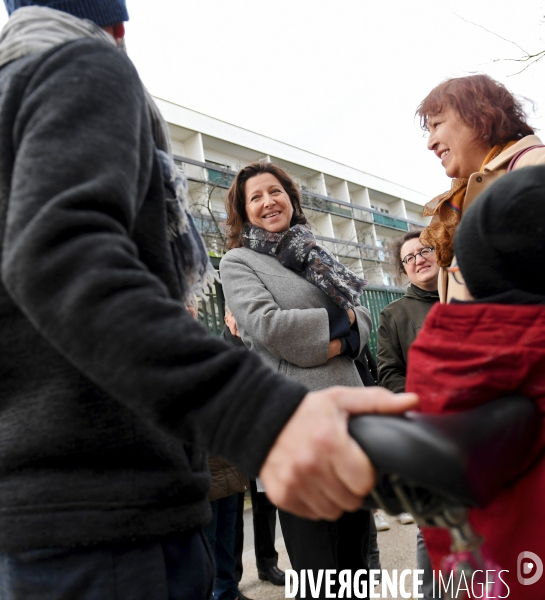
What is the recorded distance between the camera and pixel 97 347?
2.35ft

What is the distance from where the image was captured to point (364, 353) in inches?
135

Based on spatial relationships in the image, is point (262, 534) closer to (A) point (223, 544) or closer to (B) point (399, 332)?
(A) point (223, 544)

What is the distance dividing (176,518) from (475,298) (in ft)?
2.24

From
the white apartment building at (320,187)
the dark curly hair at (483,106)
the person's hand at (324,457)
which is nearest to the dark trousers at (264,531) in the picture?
the dark curly hair at (483,106)

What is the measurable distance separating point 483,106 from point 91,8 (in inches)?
67.0

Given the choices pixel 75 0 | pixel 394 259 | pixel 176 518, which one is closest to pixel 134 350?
pixel 176 518

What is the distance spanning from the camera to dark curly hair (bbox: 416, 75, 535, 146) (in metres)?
2.21

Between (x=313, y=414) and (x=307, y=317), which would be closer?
(x=313, y=414)

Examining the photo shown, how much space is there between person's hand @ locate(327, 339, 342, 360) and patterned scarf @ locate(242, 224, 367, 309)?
20 cm

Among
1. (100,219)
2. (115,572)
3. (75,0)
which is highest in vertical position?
(75,0)

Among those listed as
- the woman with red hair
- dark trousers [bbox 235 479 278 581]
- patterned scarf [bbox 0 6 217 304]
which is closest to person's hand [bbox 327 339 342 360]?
the woman with red hair

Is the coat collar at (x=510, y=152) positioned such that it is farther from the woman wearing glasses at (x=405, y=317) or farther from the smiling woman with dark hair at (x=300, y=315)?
the woman wearing glasses at (x=405, y=317)

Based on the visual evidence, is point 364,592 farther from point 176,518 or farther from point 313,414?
point 313,414

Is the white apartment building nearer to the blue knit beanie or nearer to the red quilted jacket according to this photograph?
the blue knit beanie
